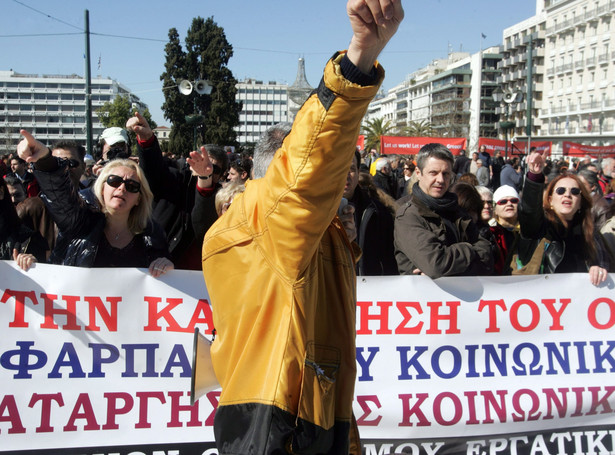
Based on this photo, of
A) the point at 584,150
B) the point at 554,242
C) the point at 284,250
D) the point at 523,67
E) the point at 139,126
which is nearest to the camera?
the point at 284,250

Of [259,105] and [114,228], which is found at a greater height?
[259,105]

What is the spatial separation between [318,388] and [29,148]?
1.90 m

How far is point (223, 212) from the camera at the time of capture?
3.64 metres

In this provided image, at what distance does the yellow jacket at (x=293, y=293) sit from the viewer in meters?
1.41

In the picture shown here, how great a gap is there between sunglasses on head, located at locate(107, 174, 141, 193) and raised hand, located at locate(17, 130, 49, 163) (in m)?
0.52

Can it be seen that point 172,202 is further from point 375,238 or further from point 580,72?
point 580,72

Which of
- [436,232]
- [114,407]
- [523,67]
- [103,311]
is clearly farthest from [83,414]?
[523,67]

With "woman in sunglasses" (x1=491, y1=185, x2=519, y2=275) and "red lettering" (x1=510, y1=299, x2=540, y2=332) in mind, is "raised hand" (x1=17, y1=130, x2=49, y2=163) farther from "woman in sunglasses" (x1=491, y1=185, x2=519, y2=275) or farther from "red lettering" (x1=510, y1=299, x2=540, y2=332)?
"woman in sunglasses" (x1=491, y1=185, x2=519, y2=275)

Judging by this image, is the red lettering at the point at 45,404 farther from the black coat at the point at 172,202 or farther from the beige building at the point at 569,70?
the beige building at the point at 569,70

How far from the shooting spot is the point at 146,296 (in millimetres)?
3348

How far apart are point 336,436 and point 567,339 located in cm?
234

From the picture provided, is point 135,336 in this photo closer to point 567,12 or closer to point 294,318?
point 294,318

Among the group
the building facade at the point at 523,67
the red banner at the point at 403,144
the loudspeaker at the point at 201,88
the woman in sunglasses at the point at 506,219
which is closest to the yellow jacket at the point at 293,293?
the woman in sunglasses at the point at 506,219

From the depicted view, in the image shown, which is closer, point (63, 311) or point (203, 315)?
point (63, 311)
